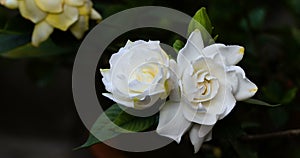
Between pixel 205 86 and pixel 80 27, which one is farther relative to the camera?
pixel 80 27

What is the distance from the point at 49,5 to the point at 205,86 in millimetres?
188

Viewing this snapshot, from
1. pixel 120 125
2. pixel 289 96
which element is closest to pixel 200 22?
pixel 120 125

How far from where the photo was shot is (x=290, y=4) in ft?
2.67

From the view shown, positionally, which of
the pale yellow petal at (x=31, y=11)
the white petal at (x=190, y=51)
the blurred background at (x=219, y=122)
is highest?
the white petal at (x=190, y=51)

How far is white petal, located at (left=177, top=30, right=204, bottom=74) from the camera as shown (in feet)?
1.33

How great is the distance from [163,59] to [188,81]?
0.03 metres

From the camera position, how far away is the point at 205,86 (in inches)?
16.1

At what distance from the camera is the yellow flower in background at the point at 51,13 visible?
497mm

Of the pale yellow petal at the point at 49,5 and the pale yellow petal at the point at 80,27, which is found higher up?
the pale yellow petal at the point at 49,5

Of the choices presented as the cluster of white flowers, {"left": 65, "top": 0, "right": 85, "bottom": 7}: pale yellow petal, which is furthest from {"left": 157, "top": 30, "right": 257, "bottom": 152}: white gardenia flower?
{"left": 65, "top": 0, "right": 85, "bottom": 7}: pale yellow petal

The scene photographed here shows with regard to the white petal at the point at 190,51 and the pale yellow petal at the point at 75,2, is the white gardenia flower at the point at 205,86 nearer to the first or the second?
the white petal at the point at 190,51

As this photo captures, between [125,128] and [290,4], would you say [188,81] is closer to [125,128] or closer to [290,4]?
[125,128]

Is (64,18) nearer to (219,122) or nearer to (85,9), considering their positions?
(85,9)

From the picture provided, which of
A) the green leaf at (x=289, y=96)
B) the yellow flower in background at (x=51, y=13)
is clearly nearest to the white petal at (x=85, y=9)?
the yellow flower in background at (x=51, y=13)
